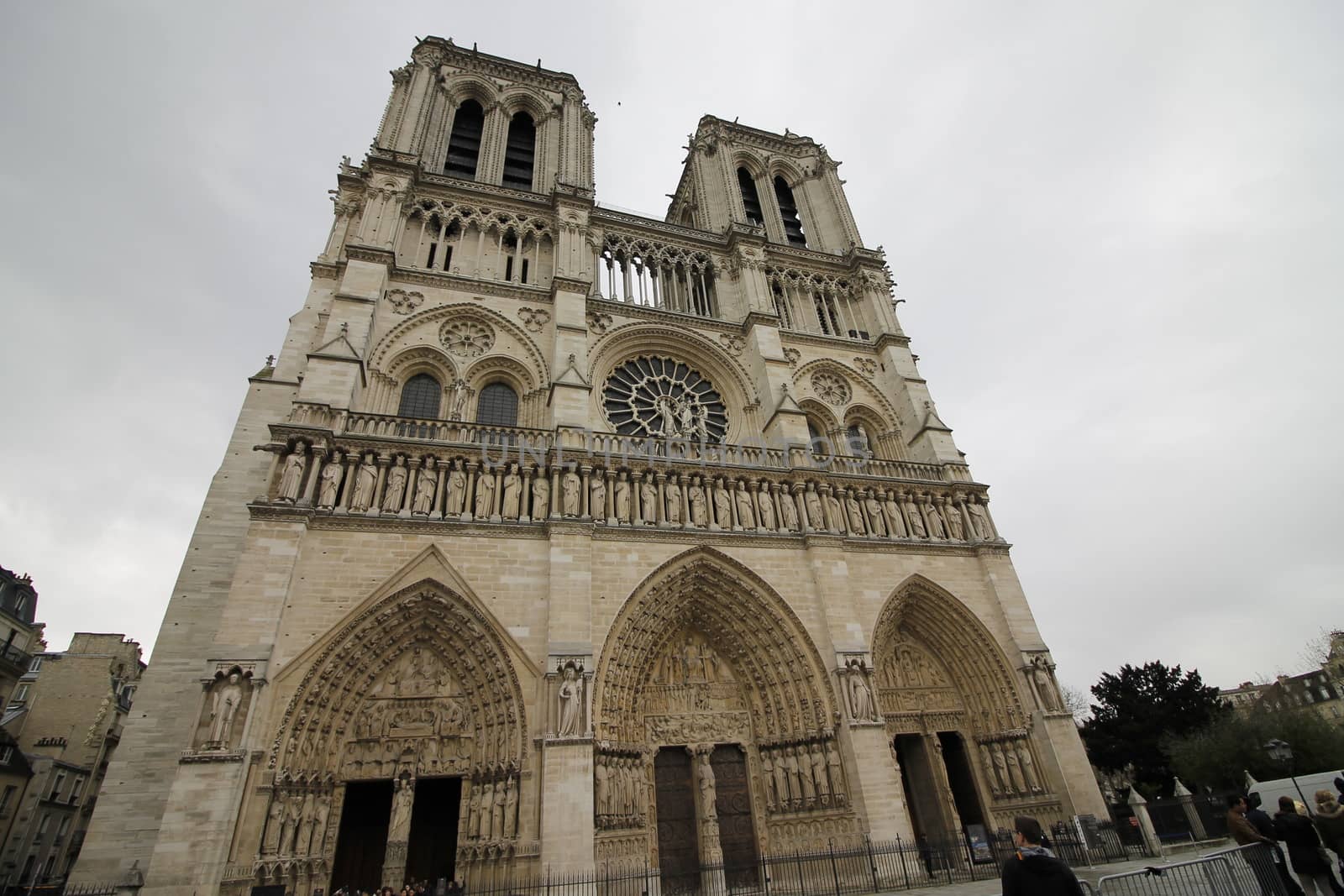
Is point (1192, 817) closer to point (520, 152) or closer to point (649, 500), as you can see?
point (649, 500)

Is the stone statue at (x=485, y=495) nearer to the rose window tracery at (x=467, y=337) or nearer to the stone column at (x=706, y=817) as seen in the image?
the rose window tracery at (x=467, y=337)

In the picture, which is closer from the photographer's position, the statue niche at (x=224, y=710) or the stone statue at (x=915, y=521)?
the statue niche at (x=224, y=710)

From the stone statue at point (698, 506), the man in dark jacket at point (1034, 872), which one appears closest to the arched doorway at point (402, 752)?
the stone statue at point (698, 506)

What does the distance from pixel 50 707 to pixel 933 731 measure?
1025 inches

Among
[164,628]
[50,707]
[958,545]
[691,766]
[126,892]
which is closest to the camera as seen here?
[126,892]

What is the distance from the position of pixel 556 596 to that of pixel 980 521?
9637 mm

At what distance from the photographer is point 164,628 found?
32.0 ft

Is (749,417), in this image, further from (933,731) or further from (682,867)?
(682,867)

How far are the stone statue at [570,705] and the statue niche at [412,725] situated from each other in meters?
1.62

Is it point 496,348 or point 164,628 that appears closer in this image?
point 164,628

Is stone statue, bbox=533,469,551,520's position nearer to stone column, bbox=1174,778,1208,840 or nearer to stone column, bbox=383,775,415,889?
stone column, bbox=383,775,415,889

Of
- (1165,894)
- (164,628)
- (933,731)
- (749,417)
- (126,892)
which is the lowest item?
(1165,894)

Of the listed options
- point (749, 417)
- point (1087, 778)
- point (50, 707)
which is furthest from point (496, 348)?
point (50, 707)

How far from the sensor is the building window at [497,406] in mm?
13742
